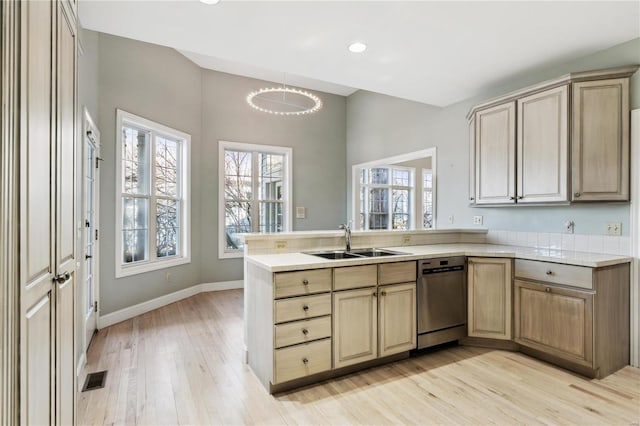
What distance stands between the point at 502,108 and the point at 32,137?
371 cm

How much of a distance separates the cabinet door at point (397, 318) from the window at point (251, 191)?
333 centimetres

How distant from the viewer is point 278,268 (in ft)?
7.33

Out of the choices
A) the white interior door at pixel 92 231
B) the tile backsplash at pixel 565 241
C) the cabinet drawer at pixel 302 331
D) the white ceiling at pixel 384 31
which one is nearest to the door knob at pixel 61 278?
the cabinet drawer at pixel 302 331

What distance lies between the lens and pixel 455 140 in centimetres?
434

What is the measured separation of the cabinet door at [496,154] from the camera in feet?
10.8

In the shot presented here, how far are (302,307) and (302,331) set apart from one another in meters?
0.17

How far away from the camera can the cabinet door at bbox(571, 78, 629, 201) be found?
8.91 feet

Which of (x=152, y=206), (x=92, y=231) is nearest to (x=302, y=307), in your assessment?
(x=92, y=231)

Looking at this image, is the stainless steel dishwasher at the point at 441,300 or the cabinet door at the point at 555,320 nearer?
the cabinet door at the point at 555,320

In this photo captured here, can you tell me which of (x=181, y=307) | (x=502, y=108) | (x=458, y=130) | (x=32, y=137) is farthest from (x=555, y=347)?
(x=181, y=307)

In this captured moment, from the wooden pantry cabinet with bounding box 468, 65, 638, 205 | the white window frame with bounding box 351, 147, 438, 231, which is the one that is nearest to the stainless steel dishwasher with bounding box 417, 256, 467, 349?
the wooden pantry cabinet with bounding box 468, 65, 638, 205

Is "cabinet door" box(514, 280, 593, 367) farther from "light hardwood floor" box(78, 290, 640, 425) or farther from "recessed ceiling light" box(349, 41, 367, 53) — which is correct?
"recessed ceiling light" box(349, 41, 367, 53)

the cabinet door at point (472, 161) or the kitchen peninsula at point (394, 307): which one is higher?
the cabinet door at point (472, 161)

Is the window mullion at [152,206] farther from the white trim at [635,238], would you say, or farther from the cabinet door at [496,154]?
the white trim at [635,238]
